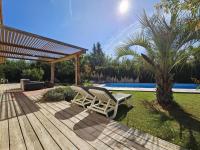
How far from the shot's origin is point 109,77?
21938 millimetres

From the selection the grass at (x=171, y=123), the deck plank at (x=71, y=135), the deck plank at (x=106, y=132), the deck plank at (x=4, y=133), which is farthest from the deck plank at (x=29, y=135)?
the grass at (x=171, y=123)

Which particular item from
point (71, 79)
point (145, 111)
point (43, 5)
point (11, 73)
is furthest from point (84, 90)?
point (11, 73)

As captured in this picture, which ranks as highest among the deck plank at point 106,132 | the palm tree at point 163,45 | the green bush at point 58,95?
the palm tree at point 163,45

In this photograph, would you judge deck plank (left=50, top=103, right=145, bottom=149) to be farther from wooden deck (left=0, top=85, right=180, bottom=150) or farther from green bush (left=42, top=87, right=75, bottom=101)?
green bush (left=42, top=87, right=75, bottom=101)

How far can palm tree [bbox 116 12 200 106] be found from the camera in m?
5.34

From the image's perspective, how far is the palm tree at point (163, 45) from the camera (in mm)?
5336

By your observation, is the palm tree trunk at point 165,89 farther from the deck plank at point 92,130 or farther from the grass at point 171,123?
the deck plank at point 92,130

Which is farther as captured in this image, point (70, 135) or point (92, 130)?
point (92, 130)

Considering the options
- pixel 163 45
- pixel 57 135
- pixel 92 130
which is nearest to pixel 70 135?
pixel 57 135

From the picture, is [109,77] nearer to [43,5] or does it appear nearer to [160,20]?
[43,5]

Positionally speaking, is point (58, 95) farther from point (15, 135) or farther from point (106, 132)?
point (106, 132)

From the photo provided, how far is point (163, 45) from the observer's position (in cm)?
572

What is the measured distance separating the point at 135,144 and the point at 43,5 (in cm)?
1059

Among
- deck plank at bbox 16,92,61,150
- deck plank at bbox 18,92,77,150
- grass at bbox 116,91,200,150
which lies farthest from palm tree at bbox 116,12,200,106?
deck plank at bbox 16,92,61,150
